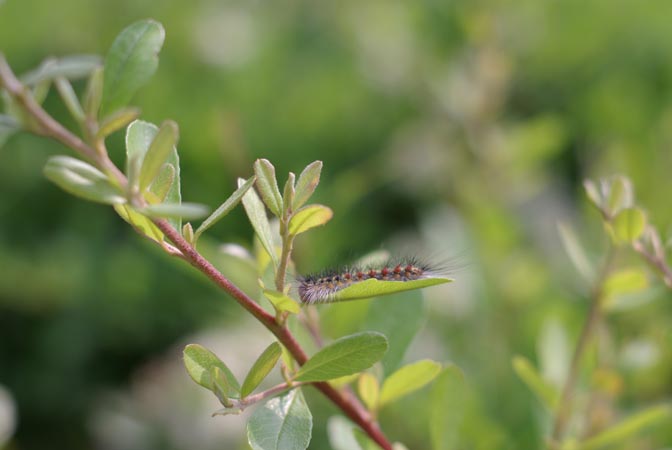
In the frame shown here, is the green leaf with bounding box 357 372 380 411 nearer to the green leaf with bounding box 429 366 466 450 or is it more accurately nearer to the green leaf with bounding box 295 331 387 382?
the green leaf with bounding box 429 366 466 450

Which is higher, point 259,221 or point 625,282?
point 259,221

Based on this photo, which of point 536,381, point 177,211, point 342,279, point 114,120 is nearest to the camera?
point 177,211

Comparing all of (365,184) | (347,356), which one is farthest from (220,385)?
(365,184)

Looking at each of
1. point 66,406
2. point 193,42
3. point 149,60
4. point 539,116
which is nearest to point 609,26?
point 539,116

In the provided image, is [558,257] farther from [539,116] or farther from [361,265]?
[361,265]

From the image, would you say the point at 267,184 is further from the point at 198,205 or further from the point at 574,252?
the point at 574,252

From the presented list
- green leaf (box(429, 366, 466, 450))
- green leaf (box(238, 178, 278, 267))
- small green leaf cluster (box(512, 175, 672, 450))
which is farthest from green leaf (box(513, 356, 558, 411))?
green leaf (box(238, 178, 278, 267))
